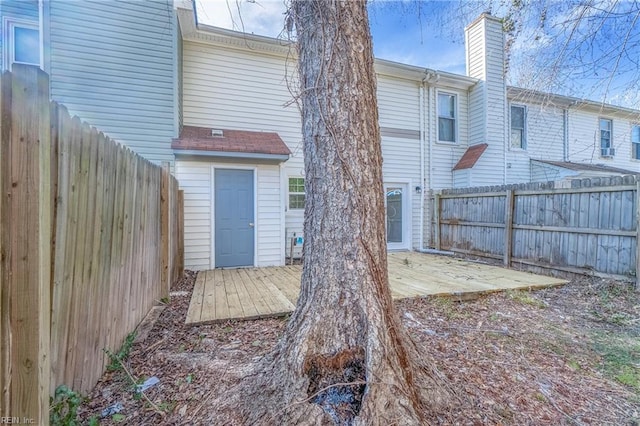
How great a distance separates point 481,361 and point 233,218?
5.18 meters

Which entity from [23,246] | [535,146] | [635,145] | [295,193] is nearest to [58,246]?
[23,246]

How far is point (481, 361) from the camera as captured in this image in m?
2.42

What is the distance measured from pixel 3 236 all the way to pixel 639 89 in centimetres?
526

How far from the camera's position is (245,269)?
628cm

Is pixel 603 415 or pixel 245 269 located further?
pixel 245 269

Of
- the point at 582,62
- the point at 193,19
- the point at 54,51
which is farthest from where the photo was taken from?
the point at 193,19

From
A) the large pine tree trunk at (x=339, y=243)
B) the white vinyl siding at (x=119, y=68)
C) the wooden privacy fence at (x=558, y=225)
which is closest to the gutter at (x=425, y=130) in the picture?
the wooden privacy fence at (x=558, y=225)

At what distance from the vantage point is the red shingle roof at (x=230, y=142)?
5.99m

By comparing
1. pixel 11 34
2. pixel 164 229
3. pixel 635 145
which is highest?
pixel 11 34

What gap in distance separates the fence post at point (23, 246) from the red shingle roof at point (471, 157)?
30.6ft

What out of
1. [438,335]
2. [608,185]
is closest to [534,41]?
[608,185]

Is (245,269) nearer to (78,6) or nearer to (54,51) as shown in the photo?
(54,51)

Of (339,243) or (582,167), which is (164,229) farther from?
(582,167)

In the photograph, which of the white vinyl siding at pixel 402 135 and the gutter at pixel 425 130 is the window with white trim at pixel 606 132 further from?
the white vinyl siding at pixel 402 135
